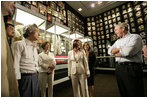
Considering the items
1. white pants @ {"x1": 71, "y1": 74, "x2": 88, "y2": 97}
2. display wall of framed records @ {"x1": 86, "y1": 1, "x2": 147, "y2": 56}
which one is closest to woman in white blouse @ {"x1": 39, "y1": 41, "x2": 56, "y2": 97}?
white pants @ {"x1": 71, "y1": 74, "x2": 88, "y2": 97}

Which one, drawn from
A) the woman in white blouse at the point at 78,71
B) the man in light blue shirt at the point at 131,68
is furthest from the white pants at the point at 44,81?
the man in light blue shirt at the point at 131,68

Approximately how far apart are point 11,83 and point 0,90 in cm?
9

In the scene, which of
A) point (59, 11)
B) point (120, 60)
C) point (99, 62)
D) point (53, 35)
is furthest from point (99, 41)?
point (120, 60)

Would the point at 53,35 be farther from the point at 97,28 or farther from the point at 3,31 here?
the point at 97,28

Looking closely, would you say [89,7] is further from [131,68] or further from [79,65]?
[131,68]

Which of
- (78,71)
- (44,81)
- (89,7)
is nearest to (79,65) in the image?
(78,71)

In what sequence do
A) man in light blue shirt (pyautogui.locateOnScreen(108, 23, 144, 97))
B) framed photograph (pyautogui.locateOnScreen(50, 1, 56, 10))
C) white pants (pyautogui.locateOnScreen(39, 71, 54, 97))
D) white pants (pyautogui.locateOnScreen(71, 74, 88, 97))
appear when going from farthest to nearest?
framed photograph (pyautogui.locateOnScreen(50, 1, 56, 10)), white pants (pyautogui.locateOnScreen(39, 71, 54, 97)), white pants (pyautogui.locateOnScreen(71, 74, 88, 97)), man in light blue shirt (pyautogui.locateOnScreen(108, 23, 144, 97))

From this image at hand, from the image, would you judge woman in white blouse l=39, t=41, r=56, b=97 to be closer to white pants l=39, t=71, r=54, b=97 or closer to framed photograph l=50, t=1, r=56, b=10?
white pants l=39, t=71, r=54, b=97

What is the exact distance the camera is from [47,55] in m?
2.01

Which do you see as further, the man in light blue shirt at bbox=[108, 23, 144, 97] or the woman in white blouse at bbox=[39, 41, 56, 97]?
the woman in white blouse at bbox=[39, 41, 56, 97]

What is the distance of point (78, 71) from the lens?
1.73 meters

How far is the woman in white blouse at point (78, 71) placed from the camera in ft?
5.66

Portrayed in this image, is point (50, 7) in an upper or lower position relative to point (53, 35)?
upper

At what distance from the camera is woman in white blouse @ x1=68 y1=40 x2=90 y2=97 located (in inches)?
67.9
